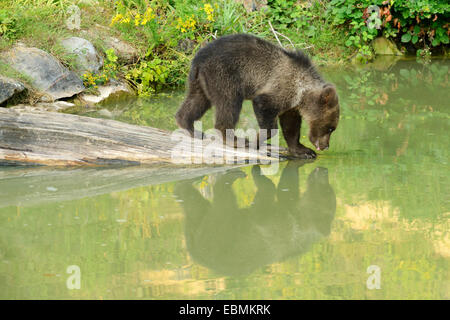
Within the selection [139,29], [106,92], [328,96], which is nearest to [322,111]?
[328,96]

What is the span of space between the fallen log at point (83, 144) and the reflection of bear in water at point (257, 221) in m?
0.58

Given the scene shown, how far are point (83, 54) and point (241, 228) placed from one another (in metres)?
6.03

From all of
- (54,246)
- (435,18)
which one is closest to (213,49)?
(54,246)

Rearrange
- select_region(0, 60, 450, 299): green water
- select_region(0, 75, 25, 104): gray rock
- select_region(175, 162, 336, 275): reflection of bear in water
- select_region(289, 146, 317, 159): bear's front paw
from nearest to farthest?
1. select_region(0, 60, 450, 299): green water
2. select_region(175, 162, 336, 275): reflection of bear in water
3. select_region(289, 146, 317, 159): bear's front paw
4. select_region(0, 75, 25, 104): gray rock

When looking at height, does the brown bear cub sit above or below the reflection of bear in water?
above

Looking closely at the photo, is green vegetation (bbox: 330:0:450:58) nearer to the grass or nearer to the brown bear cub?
the grass

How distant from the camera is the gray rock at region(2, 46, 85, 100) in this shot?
9039mm

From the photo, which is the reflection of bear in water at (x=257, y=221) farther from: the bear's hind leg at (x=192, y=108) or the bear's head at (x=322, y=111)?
the bear's hind leg at (x=192, y=108)

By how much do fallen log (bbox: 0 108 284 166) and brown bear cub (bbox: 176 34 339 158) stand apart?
0.54 m

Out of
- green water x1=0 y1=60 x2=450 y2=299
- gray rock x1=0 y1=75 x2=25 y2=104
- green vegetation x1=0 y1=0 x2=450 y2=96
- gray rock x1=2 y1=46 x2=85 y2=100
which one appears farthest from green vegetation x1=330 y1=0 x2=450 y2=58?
gray rock x1=0 y1=75 x2=25 y2=104

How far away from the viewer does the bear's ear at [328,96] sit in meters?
6.45

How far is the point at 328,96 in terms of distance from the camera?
6477 millimetres

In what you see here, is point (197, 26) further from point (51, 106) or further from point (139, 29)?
point (51, 106)

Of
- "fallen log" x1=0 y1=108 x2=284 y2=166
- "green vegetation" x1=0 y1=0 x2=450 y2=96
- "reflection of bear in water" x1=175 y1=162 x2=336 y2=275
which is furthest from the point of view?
"green vegetation" x1=0 y1=0 x2=450 y2=96
